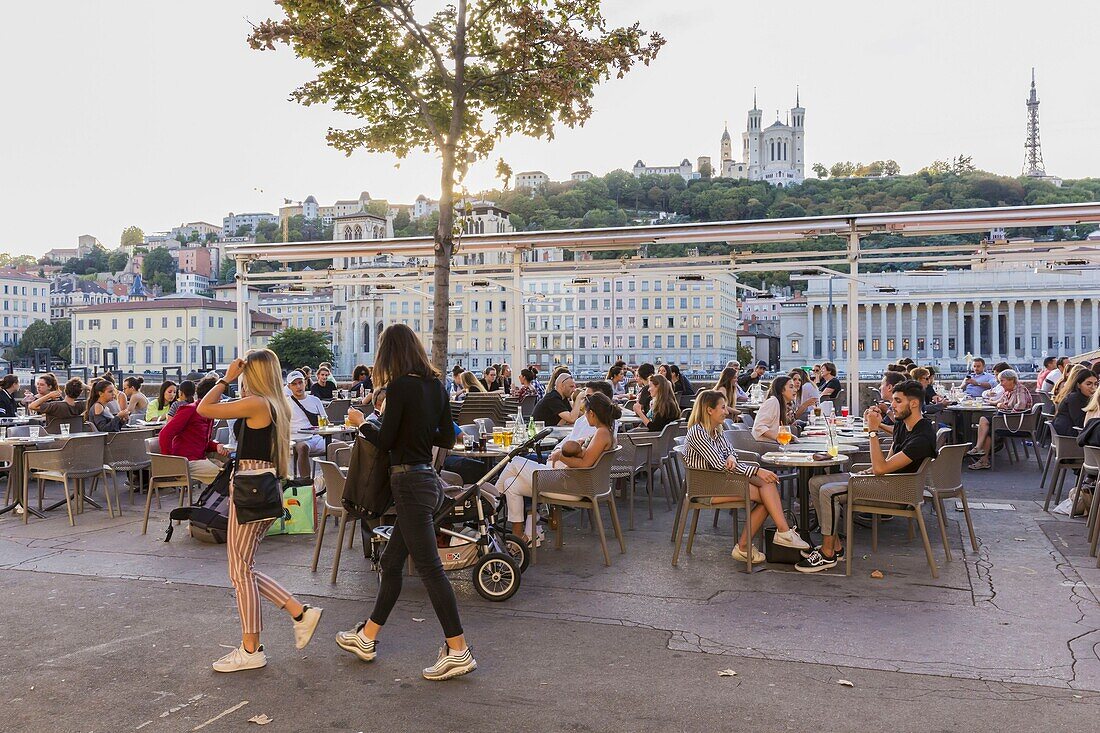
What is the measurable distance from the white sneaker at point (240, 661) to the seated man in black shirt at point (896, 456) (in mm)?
3804

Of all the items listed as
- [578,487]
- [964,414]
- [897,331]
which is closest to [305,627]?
[578,487]

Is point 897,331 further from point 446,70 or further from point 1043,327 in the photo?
point 446,70

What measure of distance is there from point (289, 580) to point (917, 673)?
13.5ft

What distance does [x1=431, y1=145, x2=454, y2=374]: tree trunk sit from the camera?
28.8 feet

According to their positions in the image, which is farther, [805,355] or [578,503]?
[805,355]

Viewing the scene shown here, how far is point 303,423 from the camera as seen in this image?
10.5m

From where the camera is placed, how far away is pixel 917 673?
4.50m

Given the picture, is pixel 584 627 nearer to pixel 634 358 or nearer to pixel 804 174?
pixel 634 358

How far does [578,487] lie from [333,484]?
1811 mm

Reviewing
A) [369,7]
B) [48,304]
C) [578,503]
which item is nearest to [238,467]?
[578,503]

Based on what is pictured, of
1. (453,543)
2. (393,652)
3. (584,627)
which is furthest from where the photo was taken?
(453,543)

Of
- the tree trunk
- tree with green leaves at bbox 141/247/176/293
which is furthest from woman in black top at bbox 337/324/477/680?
tree with green leaves at bbox 141/247/176/293

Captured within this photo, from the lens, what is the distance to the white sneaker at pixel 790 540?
6746 millimetres

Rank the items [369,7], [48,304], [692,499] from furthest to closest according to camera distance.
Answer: [48,304] < [369,7] < [692,499]
